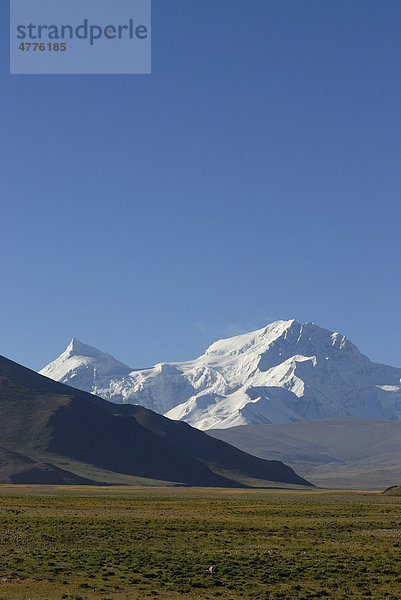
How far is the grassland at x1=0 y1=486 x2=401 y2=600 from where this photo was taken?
154 ft

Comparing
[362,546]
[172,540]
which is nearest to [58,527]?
[172,540]

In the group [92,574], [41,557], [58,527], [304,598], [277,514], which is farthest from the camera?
[277,514]

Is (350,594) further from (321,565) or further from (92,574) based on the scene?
(92,574)

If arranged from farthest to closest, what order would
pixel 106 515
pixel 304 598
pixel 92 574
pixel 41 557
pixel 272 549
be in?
pixel 106 515, pixel 272 549, pixel 41 557, pixel 92 574, pixel 304 598

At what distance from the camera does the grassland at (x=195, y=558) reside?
4700 cm

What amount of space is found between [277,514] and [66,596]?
6877cm

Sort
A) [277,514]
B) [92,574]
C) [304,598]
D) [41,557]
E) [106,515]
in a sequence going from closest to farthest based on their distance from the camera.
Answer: [304,598] < [92,574] < [41,557] < [106,515] < [277,514]

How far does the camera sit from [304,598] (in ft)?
146

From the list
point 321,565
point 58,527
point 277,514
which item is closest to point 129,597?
point 321,565

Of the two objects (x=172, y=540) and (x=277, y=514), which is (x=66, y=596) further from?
Answer: (x=277, y=514)

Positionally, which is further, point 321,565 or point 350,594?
point 321,565

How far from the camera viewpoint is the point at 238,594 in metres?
46.0

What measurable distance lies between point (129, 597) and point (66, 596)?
3.36m

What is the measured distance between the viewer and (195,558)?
59594 mm
